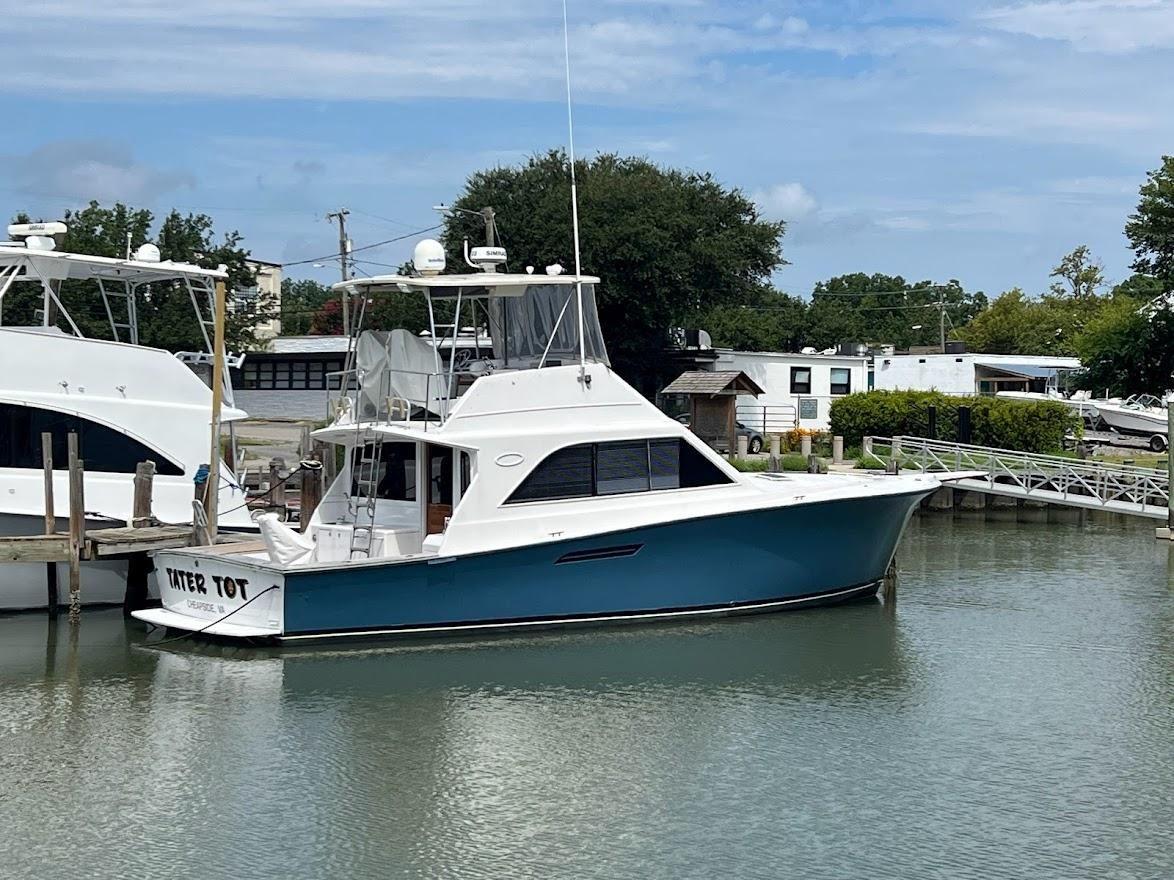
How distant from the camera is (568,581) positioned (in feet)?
61.6

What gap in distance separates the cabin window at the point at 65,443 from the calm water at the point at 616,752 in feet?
7.04

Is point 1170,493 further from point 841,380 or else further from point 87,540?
point 841,380

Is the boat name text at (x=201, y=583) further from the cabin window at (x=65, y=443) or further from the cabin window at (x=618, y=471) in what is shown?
the cabin window at (x=618, y=471)

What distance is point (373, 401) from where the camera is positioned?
63.0ft

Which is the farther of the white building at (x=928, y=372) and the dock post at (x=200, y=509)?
the white building at (x=928, y=372)

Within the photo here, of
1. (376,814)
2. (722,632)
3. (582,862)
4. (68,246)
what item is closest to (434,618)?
(722,632)

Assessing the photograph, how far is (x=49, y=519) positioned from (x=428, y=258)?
6.05 metres

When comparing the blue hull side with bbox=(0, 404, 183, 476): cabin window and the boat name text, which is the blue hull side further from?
bbox=(0, 404, 183, 476): cabin window

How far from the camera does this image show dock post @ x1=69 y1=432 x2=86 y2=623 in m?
18.9

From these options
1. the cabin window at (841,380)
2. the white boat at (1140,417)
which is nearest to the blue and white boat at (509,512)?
the cabin window at (841,380)

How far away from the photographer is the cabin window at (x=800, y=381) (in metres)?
47.0

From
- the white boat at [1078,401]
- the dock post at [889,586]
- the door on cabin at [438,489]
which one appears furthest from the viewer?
the white boat at [1078,401]

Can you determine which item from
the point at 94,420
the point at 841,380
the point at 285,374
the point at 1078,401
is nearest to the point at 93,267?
the point at 94,420

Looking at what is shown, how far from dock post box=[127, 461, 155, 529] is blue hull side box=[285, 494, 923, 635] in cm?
316
